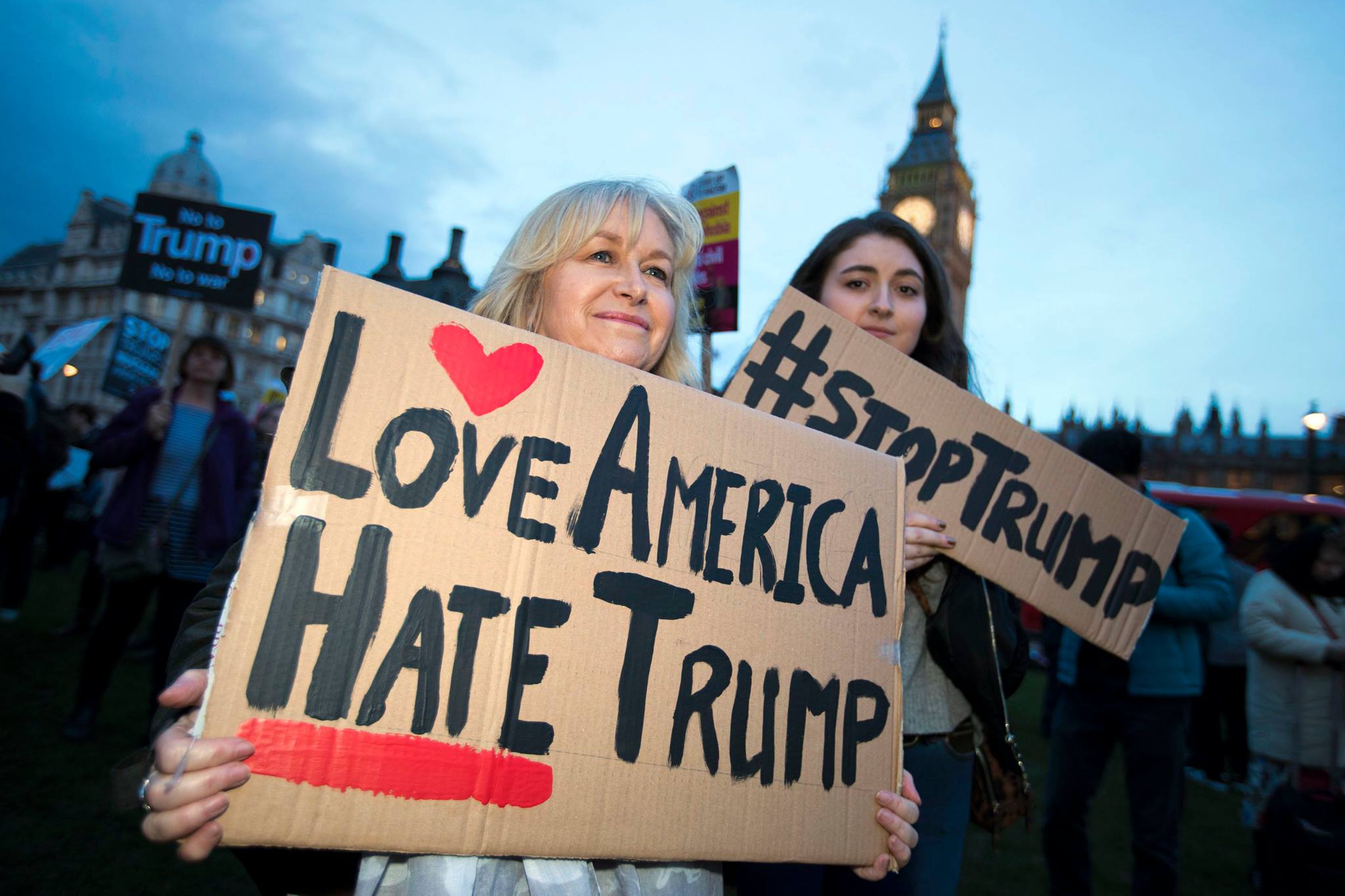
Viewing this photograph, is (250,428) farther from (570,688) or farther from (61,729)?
(570,688)

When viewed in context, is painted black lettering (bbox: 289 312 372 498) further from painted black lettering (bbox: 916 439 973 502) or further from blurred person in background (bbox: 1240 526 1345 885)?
blurred person in background (bbox: 1240 526 1345 885)

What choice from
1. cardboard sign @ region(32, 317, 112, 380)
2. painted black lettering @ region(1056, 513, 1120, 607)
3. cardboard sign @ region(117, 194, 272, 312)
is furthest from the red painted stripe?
cardboard sign @ region(117, 194, 272, 312)

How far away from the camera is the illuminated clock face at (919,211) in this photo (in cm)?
6969

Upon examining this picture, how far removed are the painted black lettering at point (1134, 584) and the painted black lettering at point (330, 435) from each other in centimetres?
190

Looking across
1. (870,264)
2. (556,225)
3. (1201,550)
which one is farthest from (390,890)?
(1201,550)

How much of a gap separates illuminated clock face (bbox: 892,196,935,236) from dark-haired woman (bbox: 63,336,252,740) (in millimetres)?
71058

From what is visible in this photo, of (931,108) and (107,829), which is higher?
(931,108)

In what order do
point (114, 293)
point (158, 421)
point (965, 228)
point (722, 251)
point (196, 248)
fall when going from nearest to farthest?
point (158, 421) < point (196, 248) < point (722, 251) < point (114, 293) < point (965, 228)

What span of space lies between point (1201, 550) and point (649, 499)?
334 centimetres

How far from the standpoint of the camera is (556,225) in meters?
1.59

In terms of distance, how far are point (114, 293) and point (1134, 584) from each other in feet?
222

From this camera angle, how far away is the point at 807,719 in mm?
1299

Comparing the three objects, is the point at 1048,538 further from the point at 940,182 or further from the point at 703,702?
the point at 940,182

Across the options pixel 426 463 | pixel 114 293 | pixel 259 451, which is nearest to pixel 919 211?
pixel 114 293
